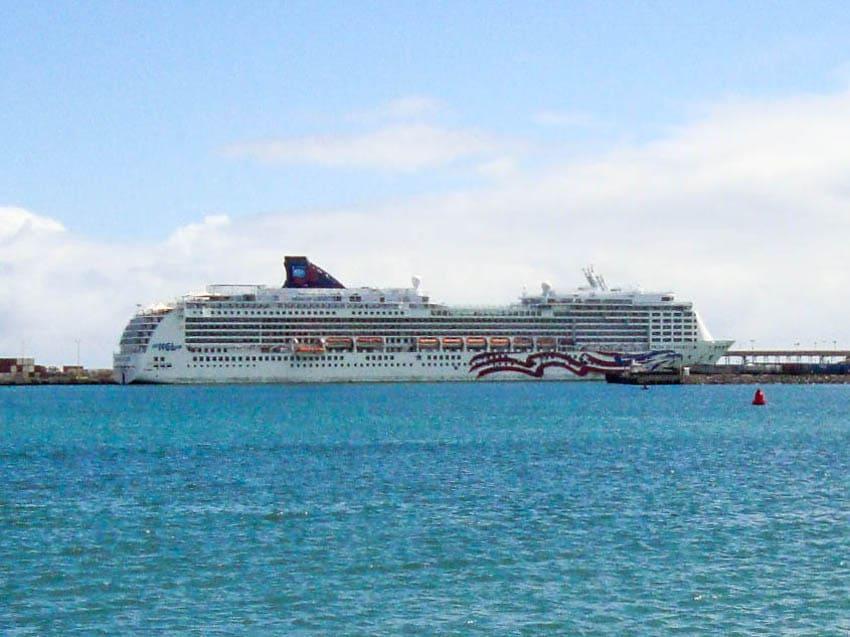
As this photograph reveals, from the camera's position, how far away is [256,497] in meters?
30.1

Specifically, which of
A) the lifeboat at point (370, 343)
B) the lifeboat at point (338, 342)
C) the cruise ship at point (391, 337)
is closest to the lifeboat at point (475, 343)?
the cruise ship at point (391, 337)

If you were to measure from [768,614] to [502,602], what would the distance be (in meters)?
3.54

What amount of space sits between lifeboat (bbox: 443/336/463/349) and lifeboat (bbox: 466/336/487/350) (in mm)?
685

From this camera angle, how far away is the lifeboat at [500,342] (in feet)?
372

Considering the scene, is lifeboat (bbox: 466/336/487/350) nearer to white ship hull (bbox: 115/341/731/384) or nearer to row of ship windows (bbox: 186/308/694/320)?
white ship hull (bbox: 115/341/731/384)

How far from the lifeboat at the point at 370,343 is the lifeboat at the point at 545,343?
14.1 meters

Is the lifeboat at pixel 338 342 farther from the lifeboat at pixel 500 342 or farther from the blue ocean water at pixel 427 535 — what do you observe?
the blue ocean water at pixel 427 535

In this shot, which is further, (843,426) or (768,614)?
(843,426)

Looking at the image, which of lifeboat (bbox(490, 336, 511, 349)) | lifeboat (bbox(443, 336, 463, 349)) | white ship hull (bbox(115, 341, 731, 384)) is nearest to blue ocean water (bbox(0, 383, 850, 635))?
white ship hull (bbox(115, 341, 731, 384))

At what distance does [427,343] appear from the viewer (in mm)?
111312

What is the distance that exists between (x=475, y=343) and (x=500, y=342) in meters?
2.32

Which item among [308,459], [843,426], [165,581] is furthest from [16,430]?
[165,581]

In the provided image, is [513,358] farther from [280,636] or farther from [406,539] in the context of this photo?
[280,636]

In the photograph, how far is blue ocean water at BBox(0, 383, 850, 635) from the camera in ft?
59.4
